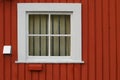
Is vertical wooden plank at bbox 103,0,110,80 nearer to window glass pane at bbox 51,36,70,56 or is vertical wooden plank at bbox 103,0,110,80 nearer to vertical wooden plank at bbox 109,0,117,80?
vertical wooden plank at bbox 109,0,117,80

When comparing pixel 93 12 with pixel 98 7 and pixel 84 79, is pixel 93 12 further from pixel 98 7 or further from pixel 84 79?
pixel 84 79

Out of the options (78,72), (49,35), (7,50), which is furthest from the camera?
(49,35)

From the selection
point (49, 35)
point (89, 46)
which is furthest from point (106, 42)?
point (49, 35)

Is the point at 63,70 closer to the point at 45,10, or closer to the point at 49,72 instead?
the point at 49,72

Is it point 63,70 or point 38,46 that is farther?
point 38,46

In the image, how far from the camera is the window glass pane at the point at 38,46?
827 cm

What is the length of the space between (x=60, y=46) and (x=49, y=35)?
347 mm

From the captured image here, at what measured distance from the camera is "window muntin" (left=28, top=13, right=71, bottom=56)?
8273 mm

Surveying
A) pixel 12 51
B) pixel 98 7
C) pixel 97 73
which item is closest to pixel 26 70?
pixel 12 51

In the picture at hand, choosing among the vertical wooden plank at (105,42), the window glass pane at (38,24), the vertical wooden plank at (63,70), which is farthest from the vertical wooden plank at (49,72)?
the vertical wooden plank at (105,42)

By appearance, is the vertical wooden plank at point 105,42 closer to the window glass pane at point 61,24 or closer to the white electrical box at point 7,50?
the window glass pane at point 61,24

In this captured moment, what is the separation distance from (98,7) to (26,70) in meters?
2.08

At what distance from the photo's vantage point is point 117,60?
8188mm

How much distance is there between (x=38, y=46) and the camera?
8.30 metres
